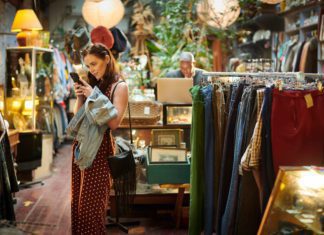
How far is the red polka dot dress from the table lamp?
335 centimetres

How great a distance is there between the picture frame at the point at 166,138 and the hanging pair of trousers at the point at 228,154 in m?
1.10

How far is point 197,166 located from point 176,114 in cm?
135

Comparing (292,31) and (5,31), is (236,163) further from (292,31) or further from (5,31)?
(292,31)

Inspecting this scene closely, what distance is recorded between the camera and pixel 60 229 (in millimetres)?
4523

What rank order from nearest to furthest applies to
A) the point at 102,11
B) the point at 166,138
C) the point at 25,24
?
the point at 166,138 < the point at 102,11 < the point at 25,24

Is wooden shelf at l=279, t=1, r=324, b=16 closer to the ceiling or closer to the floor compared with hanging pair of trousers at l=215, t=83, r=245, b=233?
closer to the ceiling

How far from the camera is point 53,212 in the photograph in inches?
202

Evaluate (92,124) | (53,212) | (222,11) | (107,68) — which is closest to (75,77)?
(107,68)

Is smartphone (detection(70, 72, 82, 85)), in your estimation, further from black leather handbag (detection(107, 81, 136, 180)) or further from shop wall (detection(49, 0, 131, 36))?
shop wall (detection(49, 0, 131, 36))

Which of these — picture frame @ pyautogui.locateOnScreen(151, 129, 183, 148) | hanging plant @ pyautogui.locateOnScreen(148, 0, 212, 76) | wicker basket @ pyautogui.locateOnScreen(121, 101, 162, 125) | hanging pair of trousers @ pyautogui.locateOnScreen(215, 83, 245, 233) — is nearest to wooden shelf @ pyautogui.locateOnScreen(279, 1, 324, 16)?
hanging plant @ pyautogui.locateOnScreen(148, 0, 212, 76)

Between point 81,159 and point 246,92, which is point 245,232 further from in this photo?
point 81,159

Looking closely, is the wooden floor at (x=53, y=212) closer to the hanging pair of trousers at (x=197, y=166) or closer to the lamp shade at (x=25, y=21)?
the hanging pair of trousers at (x=197, y=166)

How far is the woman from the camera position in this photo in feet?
11.5

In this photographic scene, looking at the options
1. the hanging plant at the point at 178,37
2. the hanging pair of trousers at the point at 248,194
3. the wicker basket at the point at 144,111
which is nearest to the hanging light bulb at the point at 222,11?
the wicker basket at the point at 144,111
